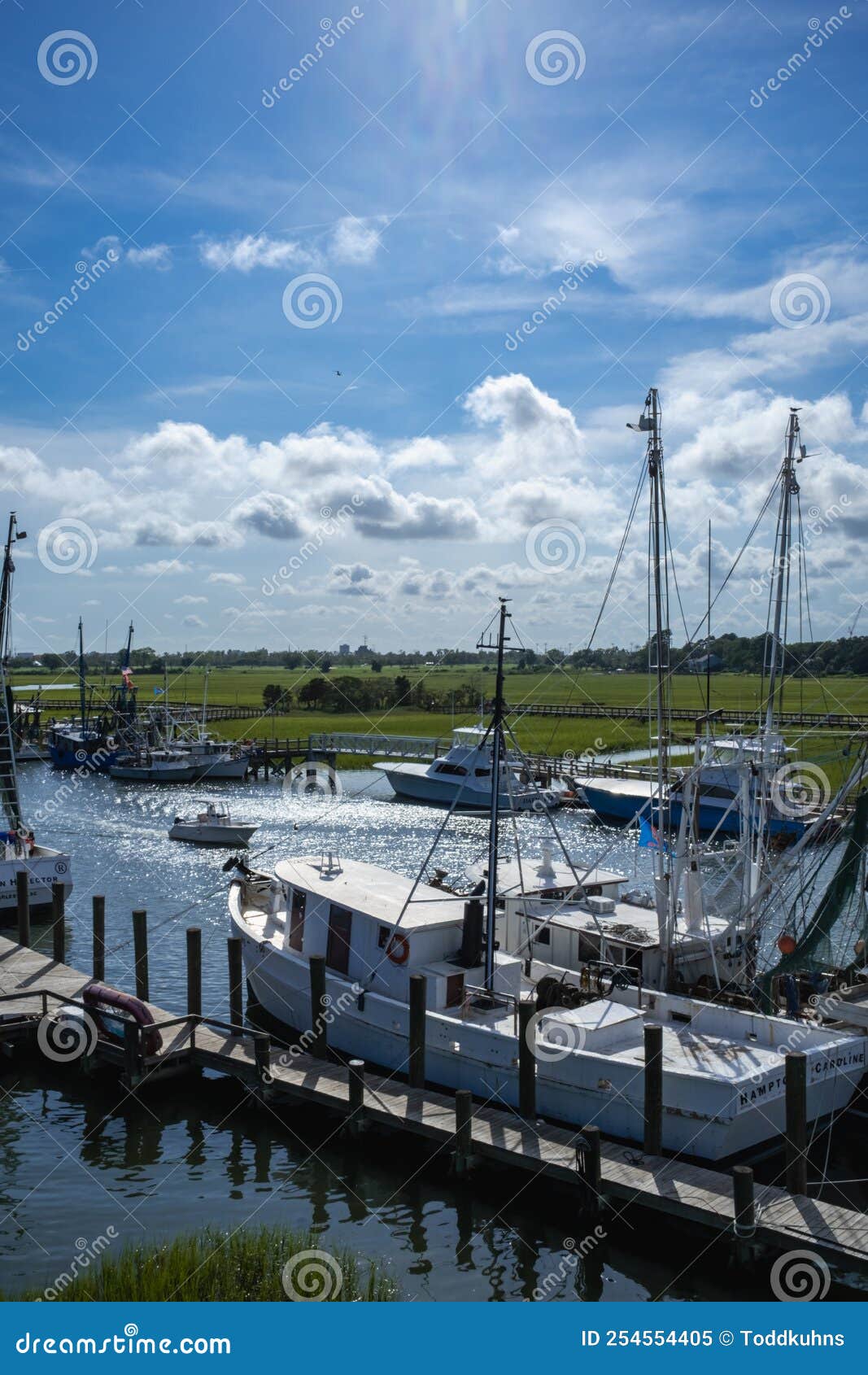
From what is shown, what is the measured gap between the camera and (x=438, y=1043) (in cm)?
2181

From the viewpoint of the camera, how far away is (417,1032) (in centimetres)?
2109

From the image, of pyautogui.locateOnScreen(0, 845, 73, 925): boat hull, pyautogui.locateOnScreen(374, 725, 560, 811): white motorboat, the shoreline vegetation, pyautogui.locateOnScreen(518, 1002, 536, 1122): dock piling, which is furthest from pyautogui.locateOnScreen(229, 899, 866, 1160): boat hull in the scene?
pyautogui.locateOnScreen(374, 725, 560, 811): white motorboat

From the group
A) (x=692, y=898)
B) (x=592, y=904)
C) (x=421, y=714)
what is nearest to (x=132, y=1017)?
(x=592, y=904)

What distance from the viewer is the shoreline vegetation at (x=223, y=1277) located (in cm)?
1401

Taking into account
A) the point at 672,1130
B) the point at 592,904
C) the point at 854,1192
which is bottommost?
the point at 854,1192

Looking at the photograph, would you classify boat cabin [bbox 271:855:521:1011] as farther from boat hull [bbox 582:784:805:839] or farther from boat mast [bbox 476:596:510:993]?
boat hull [bbox 582:784:805:839]

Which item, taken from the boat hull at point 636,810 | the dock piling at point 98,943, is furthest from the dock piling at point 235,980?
the boat hull at point 636,810

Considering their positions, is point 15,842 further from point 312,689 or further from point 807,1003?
point 312,689

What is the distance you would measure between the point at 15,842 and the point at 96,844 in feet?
63.2

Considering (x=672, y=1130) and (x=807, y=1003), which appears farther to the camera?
(x=807, y=1003)

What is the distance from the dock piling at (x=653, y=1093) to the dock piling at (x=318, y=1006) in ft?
24.8

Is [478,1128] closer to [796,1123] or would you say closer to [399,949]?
[399,949]

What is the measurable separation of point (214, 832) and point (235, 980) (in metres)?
30.5

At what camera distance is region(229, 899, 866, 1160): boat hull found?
18516mm
